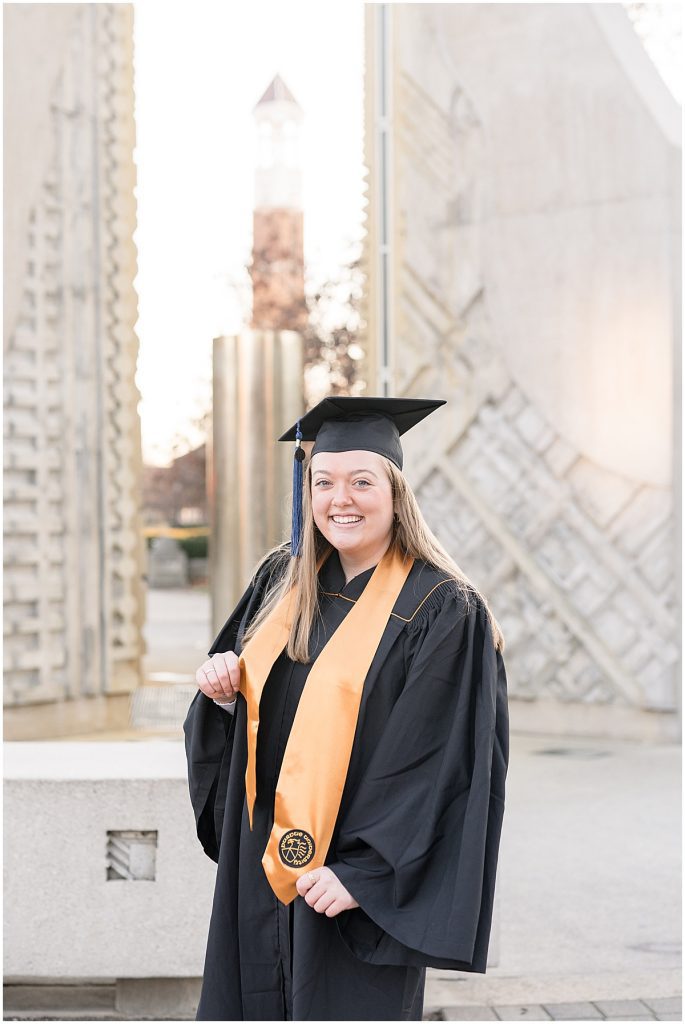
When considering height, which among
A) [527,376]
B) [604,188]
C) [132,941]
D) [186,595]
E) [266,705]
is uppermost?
[604,188]

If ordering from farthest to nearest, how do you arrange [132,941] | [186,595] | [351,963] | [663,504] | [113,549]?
[186,595] < [113,549] < [663,504] < [132,941] < [351,963]

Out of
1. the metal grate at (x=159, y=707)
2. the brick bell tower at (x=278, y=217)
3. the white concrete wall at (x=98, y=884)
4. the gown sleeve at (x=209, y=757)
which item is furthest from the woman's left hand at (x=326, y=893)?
the brick bell tower at (x=278, y=217)

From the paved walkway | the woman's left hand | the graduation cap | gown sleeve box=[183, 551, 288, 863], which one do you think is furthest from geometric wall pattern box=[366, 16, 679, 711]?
the woman's left hand

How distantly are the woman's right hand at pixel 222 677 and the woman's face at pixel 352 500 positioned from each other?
0.31 m

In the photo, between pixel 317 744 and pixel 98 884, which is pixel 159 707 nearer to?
pixel 98 884

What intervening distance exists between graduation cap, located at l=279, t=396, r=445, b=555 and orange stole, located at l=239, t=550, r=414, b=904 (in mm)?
260

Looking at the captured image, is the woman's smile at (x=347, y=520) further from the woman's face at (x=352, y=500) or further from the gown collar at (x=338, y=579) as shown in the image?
the gown collar at (x=338, y=579)

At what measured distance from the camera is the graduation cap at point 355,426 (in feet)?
7.64

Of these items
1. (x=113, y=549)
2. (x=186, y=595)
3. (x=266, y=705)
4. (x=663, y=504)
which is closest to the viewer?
(x=266, y=705)

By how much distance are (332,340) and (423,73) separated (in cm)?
1691

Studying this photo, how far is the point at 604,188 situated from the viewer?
7773 mm

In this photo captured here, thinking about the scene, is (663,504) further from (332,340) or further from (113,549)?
(332,340)

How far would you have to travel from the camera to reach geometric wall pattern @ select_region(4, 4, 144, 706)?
730 cm

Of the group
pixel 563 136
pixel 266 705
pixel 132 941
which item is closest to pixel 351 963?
pixel 266 705
